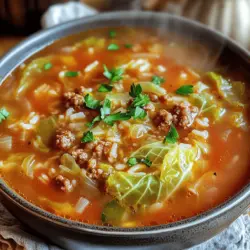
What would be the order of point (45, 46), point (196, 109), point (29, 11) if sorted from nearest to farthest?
point (196, 109)
point (45, 46)
point (29, 11)

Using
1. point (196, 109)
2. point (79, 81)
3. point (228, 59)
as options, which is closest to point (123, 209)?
point (196, 109)

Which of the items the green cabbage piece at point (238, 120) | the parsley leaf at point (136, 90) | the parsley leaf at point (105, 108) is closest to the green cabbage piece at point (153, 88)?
the parsley leaf at point (136, 90)

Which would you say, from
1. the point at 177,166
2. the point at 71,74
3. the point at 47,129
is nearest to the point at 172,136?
the point at 177,166

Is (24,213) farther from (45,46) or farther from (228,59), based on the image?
(228,59)

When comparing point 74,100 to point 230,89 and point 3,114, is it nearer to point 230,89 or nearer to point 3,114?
point 3,114

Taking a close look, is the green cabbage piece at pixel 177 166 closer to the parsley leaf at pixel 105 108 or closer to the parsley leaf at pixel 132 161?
the parsley leaf at pixel 132 161

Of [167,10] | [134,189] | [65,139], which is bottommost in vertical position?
[167,10]

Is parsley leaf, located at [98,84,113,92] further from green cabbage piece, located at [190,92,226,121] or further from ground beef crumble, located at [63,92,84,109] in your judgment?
green cabbage piece, located at [190,92,226,121]
